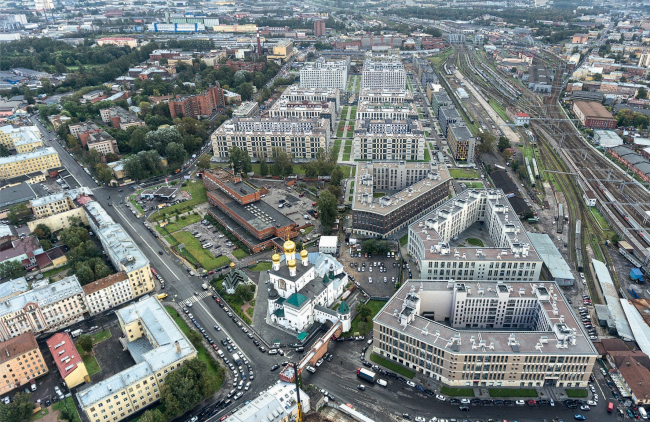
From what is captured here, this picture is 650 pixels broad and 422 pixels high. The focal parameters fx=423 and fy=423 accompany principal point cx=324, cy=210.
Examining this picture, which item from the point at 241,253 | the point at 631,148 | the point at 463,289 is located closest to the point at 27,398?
the point at 241,253

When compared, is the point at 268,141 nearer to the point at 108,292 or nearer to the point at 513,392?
the point at 108,292

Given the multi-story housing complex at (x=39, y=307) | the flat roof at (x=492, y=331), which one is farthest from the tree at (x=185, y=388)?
the multi-story housing complex at (x=39, y=307)

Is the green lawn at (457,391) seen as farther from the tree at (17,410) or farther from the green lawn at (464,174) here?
the green lawn at (464,174)

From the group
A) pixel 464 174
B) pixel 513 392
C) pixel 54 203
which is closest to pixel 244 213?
pixel 54 203

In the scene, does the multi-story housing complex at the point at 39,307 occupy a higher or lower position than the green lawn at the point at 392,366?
higher

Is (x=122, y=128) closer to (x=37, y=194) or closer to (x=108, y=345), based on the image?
(x=37, y=194)

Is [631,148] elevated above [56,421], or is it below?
above
